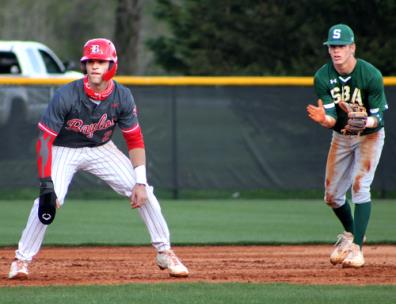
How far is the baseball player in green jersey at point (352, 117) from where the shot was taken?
322 inches

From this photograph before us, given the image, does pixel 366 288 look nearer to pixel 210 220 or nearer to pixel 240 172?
pixel 210 220

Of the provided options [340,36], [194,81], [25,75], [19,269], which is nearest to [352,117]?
[340,36]

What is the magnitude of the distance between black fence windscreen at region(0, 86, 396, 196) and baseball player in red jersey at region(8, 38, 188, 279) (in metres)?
7.58

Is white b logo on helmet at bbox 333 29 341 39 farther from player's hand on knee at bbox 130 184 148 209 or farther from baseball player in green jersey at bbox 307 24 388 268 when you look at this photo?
player's hand on knee at bbox 130 184 148 209

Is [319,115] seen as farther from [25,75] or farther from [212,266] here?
[25,75]

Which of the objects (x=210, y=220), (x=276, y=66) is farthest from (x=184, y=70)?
(x=210, y=220)

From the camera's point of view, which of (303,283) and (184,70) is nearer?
(303,283)

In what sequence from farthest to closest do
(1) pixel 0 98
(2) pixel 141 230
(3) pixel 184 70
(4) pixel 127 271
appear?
(3) pixel 184 70
(1) pixel 0 98
(2) pixel 141 230
(4) pixel 127 271

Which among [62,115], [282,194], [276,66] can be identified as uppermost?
[62,115]

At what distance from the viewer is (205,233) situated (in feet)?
37.1

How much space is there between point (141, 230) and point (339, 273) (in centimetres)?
→ 403

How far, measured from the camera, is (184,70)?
22.5m

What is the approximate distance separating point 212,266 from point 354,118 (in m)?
1.67

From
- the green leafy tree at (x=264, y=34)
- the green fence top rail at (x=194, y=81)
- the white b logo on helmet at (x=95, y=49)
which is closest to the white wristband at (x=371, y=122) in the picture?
the white b logo on helmet at (x=95, y=49)
